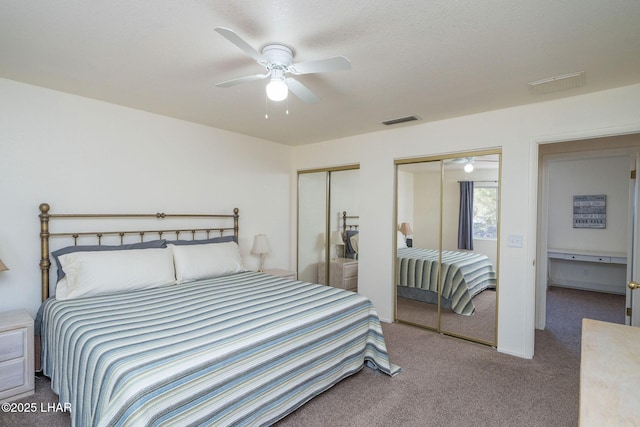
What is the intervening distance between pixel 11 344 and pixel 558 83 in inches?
177

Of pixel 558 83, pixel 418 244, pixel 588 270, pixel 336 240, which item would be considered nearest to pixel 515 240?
pixel 418 244

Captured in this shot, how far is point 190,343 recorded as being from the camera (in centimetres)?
174

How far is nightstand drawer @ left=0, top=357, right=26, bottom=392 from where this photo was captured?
2.22m

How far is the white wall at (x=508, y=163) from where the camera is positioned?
2.72 meters

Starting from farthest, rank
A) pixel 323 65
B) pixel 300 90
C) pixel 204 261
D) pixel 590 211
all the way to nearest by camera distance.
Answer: pixel 590 211 < pixel 204 261 < pixel 300 90 < pixel 323 65

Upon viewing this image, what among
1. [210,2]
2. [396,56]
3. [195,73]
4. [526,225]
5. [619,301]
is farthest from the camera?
[619,301]

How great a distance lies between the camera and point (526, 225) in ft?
10.0

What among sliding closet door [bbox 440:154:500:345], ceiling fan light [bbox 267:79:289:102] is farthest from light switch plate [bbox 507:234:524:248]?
ceiling fan light [bbox 267:79:289:102]

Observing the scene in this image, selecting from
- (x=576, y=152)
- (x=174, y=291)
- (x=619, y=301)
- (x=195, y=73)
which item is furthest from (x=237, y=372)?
(x=619, y=301)

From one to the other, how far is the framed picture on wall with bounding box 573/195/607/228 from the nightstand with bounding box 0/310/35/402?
294 inches

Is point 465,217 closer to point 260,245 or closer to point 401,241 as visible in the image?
point 401,241

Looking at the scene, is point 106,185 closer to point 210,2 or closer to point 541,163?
point 210,2

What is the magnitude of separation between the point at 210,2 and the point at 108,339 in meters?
1.86

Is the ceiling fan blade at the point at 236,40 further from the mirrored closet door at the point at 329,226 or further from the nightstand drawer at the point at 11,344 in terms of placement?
the mirrored closet door at the point at 329,226
